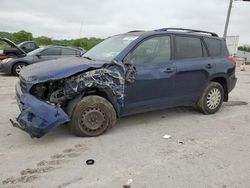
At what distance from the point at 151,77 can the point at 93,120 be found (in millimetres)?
1243

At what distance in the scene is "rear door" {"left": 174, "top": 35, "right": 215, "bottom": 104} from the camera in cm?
471

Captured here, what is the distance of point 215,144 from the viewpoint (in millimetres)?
3861

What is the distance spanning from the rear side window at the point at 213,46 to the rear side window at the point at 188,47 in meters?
0.24

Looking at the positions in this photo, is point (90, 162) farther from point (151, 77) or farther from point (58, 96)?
point (151, 77)

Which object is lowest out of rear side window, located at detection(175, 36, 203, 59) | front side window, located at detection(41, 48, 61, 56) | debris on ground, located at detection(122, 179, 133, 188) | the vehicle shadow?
debris on ground, located at detection(122, 179, 133, 188)

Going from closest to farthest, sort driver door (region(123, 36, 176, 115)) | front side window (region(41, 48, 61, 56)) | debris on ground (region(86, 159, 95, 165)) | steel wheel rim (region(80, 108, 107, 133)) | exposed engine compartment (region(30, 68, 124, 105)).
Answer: debris on ground (region(86, 159, 95, 165)) → exposed engine compartment (region(30, 68, 124, 105)) → steel wheel rim (region(80, 108, 107, 133)) → driver door (region(123, 36, 176, 115)) → front side window (region(41, 48, 61, 56))

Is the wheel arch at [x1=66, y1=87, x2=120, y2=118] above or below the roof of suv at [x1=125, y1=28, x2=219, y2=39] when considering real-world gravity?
below

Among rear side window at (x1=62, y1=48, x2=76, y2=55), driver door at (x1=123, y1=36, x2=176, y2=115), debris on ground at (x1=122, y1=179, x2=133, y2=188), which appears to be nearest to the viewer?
debris on ground at (x1=122, y1=179, x2=133, y2=188)

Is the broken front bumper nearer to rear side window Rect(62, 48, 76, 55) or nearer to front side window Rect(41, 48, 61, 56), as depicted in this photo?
front side window Rect(41, 48, 61, 56)

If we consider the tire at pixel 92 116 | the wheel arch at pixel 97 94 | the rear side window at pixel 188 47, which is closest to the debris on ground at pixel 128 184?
the tire at pixel 92 116

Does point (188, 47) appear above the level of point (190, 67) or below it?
above

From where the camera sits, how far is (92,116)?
3973 mm

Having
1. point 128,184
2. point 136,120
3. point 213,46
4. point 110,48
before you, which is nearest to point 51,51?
point 110,48

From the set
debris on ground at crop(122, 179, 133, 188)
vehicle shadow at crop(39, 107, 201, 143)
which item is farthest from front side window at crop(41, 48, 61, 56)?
debris on ground at crop(122, 179, 133, 188)
